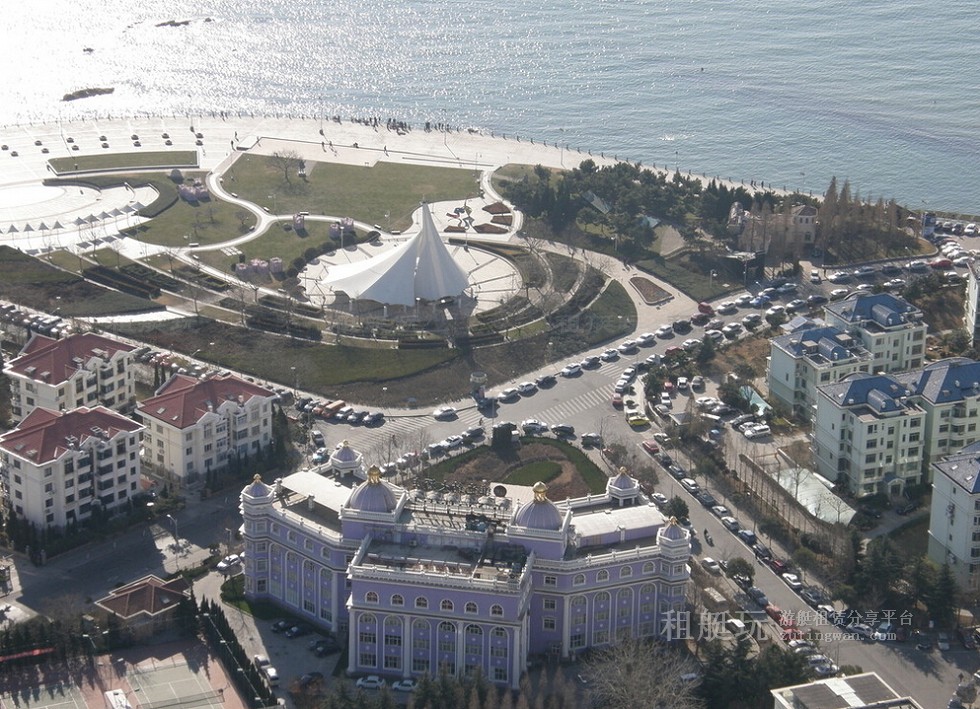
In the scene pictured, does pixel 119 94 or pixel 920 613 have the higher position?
pixel 119 94

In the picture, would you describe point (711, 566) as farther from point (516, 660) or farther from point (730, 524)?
point (516, 660)

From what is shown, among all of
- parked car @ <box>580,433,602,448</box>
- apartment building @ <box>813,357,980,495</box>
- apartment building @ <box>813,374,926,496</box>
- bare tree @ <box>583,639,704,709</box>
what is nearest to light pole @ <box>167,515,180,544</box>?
bare tree @ <box>583,639,704,709</box>

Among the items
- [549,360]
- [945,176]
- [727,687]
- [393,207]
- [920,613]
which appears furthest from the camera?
[945,176]

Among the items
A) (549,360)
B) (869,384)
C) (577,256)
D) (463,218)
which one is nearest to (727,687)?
(869,384)

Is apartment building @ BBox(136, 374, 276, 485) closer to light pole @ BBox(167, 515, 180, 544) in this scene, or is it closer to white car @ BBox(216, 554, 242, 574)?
light pole @ BBox(167, 515, 180, 544)

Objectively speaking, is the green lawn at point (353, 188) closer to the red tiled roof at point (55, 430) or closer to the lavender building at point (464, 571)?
the red tiled roof at point (55, 430)

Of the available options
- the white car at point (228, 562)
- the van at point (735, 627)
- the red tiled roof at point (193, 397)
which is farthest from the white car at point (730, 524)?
the red tiled roof at point (193, 397)

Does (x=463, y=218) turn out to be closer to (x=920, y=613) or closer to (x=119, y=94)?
(x=119, y=94)
